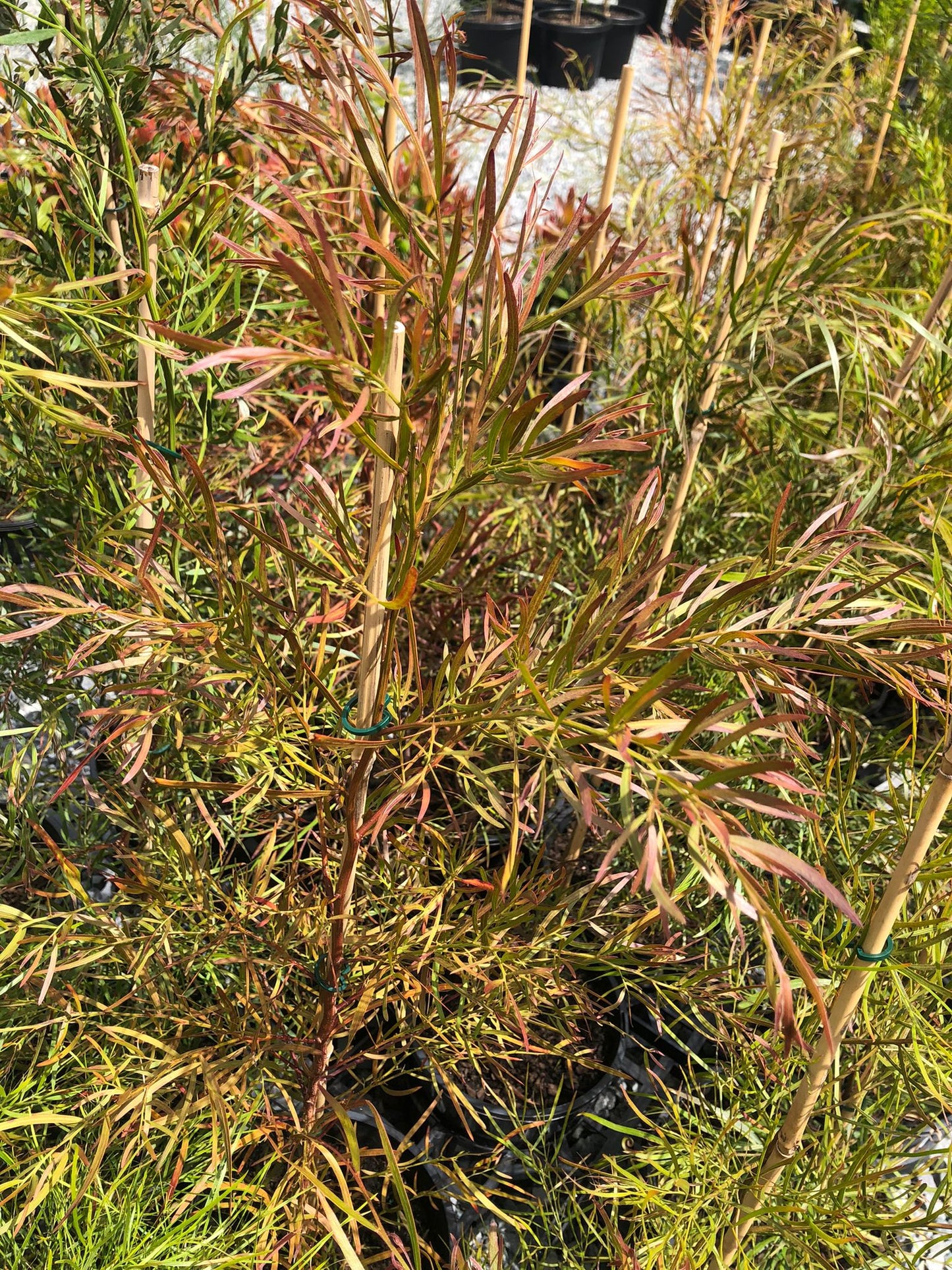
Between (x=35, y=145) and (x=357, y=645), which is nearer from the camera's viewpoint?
(x=35, y=145)

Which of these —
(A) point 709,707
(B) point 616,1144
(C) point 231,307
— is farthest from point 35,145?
(B) point 616,1144

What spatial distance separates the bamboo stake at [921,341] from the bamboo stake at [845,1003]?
18.3 inches

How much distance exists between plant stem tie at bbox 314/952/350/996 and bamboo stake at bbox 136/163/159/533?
33 centimetres

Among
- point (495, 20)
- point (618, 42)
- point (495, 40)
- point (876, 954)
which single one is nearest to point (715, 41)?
point (876, 954)

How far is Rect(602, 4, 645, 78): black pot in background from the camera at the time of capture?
A: 16.2ft

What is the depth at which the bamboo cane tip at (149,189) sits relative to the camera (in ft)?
2.32

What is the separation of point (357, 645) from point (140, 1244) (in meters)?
0.51

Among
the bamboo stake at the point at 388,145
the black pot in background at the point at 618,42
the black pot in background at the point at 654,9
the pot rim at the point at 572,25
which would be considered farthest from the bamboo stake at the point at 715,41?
the black pot in background at the point at 654,9

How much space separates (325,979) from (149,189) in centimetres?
56

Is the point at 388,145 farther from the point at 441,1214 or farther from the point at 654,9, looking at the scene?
the point at 654,9

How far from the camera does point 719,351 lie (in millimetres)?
1005

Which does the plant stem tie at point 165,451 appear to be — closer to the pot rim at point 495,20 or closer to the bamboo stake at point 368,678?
the bamboo stake at point 368,678

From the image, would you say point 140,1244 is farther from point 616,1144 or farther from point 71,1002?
point 616,1144

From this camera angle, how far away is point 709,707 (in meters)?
0.45
